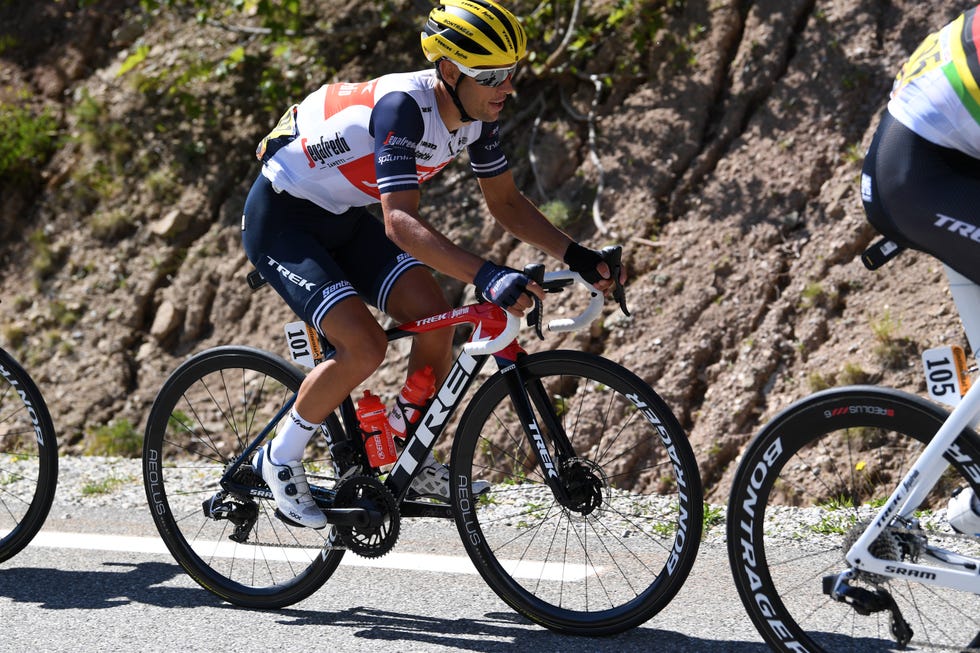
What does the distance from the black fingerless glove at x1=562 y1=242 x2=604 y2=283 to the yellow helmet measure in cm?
69

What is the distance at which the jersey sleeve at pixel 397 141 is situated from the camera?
12.3ft

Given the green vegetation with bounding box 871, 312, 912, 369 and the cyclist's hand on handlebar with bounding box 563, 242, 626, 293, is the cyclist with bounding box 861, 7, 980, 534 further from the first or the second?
the green vegetation with bounding box 871, 312, 912, 369

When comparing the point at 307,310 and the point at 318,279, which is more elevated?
the point at 318,279

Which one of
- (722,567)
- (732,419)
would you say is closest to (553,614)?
(722,567)

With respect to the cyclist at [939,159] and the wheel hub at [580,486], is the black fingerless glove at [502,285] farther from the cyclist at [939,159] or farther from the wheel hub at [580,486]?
the cyclist at [939,159]

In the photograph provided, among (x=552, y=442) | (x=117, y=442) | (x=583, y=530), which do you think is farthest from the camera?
(x=117, y=442)

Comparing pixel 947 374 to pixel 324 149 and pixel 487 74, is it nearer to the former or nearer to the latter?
pixel 487 74

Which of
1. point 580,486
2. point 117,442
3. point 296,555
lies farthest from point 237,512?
point 117,442

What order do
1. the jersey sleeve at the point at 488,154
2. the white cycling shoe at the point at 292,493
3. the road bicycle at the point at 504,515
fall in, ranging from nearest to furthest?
the road bicycle at the point at 504,515 → the white cycling shoe at the point at 292,493 → the jersey sleeve at the point at 488,154

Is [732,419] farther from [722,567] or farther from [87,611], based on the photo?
[87,611]

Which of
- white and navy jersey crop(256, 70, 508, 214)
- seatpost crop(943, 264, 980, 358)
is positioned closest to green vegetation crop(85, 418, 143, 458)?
white and navy jersey crop(256, 70, 508, 214)

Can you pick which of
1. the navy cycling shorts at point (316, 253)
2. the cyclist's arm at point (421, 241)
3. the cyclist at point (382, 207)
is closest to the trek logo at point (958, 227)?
the cyclist at point (382, 207)

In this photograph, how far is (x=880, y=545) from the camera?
126 inches

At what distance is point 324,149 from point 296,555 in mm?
1697
